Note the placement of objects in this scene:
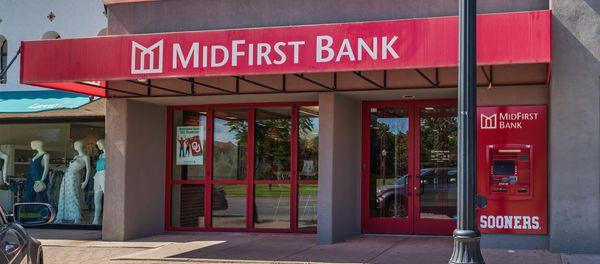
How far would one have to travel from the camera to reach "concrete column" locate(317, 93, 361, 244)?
11656mm

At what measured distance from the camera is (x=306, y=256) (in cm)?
1040

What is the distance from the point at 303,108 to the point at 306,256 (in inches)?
147

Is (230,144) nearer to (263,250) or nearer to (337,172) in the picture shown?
(337,172)

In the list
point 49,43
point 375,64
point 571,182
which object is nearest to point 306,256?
point 375,64

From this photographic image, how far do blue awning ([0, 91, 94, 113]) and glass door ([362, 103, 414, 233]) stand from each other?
18.4 ft

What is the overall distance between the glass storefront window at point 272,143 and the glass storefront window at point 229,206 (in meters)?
0.51

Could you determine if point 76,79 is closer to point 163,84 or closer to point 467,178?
point 163,84

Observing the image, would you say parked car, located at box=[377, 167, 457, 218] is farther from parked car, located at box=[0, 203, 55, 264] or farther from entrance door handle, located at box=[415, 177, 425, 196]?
parked car, located at box=[0, 203, 55, 264]

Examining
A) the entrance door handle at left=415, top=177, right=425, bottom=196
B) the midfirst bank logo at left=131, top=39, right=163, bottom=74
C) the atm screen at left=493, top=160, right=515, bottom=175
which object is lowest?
the entrance door handle at left=415, top=177, right=425, bottom=196

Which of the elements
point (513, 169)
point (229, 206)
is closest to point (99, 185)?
point (229, 206)

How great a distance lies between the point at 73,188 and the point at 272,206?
4607 mm

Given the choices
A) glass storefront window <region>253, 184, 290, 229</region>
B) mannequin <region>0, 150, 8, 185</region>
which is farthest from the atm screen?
mannequin <region>0, 150, 8, 185</region>

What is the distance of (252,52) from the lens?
973 cm

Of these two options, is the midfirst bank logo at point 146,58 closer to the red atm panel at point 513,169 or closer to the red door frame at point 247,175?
the red door frame at point 247,175
